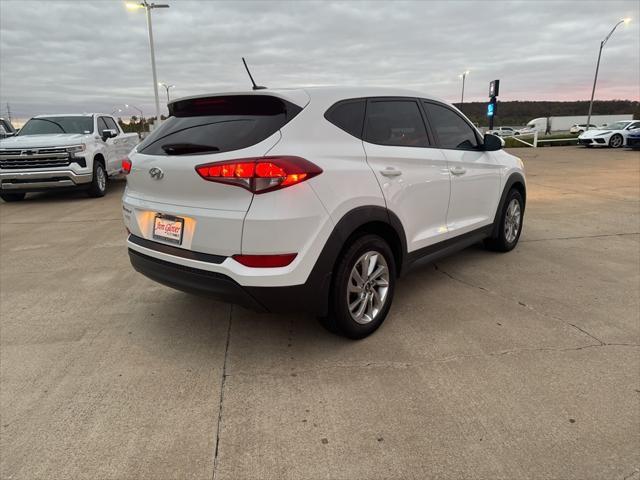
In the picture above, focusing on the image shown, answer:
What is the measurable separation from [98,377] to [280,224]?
1507 mm

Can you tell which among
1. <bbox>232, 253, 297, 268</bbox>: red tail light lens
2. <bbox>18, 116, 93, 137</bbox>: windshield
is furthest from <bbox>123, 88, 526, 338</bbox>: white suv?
<bbox>18, 116, 93, 137</bbox>: windshield

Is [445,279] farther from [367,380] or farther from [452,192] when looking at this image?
[367,380]

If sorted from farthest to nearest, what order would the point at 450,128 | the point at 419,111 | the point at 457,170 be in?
the point at 450,128 → the point at 457,170 → the point at 419,111

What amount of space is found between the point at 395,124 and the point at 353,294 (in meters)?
1.35

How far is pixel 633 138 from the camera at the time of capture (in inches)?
858

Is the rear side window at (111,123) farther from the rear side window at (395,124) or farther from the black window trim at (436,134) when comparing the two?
the rear side window at (395,124)

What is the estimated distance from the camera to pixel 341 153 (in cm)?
297

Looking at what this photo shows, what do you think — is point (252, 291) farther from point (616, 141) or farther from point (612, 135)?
point (616, 141)

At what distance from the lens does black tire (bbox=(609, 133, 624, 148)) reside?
23.9m

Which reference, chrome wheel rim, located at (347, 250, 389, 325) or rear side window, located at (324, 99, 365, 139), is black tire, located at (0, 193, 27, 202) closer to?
rear side window, located at (324, 99, 365, 139)

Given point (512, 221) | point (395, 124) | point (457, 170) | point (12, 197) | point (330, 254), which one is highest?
point (395, 124)

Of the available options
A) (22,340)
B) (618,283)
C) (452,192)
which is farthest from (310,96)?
(618,283)

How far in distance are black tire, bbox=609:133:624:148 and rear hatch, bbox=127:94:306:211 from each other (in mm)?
26342

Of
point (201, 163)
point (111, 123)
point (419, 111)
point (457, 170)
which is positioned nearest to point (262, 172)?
point (201, 163)
